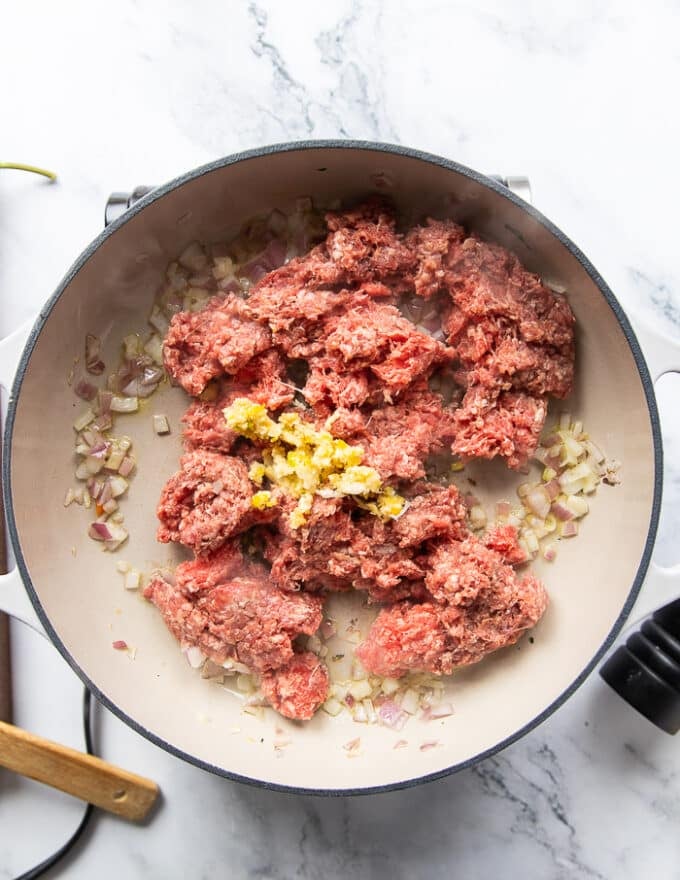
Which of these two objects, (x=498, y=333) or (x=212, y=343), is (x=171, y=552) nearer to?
(x=212, y=343)

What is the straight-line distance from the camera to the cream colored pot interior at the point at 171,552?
2.39 metres

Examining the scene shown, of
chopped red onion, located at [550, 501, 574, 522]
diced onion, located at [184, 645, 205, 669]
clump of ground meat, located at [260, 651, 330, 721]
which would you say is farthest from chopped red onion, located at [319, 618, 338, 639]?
chopped red onion, located at [550, 501, 574, 522]

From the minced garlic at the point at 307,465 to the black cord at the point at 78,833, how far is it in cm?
94

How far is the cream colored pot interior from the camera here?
239 centimetres

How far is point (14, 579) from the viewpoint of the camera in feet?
7.41

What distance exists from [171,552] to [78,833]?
101cm

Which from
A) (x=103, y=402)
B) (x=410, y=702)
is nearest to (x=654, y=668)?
(x=410, y=702)

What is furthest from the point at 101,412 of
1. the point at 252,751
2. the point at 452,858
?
the point at 452,858

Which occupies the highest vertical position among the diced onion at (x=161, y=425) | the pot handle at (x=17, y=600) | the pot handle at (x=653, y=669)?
the diced onion at (x=161, y=425)

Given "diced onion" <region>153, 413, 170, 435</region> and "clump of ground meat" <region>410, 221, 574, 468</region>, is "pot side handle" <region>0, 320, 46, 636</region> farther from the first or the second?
"clump of ground meat" <region>410, 221, 574, 468</region>

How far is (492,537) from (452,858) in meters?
1.13

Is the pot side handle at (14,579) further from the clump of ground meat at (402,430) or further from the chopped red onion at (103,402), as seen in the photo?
the clump of ground meat at (402,430)

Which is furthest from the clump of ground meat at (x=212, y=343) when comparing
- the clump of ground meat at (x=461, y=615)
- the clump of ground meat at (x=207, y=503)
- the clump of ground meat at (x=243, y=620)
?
the clump of ground meat at (x=461, y=615)

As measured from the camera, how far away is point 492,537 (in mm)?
2531
